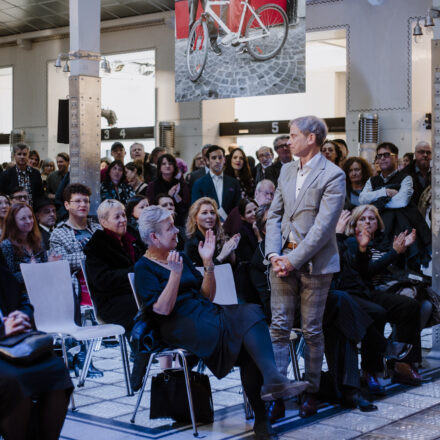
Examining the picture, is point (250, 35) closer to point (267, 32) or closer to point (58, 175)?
Result: point (267, 32)

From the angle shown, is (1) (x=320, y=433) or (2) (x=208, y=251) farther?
(2) (x=208, y=251)

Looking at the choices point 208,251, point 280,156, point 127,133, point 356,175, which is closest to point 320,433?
point 208,251

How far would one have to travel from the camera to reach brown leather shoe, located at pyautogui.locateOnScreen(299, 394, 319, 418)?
199 inches

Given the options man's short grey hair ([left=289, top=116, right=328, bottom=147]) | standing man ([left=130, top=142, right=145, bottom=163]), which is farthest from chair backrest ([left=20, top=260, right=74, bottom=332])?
standing man ([left=130, top=142, right=145, bottom=163])

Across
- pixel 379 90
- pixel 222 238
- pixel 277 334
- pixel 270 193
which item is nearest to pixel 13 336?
pixel 277 334

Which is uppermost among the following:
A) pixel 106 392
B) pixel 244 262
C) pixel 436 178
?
pixel 436 178

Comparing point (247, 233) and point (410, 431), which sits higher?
point (247, 233)

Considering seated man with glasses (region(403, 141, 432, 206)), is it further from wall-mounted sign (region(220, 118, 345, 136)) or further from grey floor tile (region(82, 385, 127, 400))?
wall-mounted sign (region(220, 118, 345, 136))

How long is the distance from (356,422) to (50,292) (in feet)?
7.41

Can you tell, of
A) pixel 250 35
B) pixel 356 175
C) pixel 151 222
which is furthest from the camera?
pixel 250 35

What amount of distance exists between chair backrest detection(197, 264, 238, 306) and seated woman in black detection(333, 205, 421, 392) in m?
0.74

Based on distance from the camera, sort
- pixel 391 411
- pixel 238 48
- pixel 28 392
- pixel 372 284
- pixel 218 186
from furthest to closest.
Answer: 1. pixel 238 48
2. pixel 218 186
3. pixel 372 284
4. pixel 391 411
5. pixel 28 392

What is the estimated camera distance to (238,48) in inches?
466

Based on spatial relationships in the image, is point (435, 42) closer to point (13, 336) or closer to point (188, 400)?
point (188, 400)
